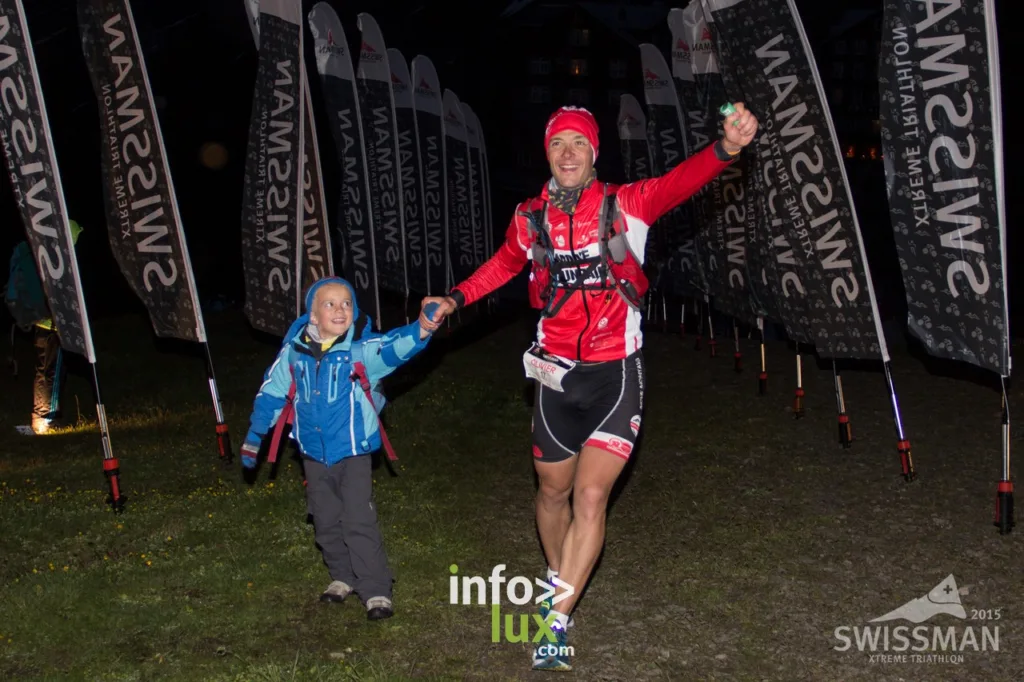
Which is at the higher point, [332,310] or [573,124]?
[573,124]

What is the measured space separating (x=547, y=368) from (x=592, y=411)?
0.34 metres

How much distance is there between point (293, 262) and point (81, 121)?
25.9 meters

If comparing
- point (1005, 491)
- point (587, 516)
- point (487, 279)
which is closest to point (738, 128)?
point (487, 279)

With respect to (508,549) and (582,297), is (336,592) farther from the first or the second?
(582,297)

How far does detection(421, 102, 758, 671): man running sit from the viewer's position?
5840mm

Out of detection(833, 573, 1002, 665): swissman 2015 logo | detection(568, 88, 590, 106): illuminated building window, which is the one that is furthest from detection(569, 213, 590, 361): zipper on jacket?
detection(568, 88, 590, 106): illuminated building window

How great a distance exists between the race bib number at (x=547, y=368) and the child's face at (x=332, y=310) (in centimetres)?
111

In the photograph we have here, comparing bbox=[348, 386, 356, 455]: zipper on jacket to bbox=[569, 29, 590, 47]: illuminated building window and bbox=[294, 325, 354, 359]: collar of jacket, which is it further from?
bbox=[569, 29, 590, 47]: illuminated building window

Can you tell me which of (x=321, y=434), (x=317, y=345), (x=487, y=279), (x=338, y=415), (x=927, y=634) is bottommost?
(x=927, y=634)

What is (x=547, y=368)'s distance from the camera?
6.06m

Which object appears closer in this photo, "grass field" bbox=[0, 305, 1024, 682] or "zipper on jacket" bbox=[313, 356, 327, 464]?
"grass field" bbox=[0, 305, 1024, 682]

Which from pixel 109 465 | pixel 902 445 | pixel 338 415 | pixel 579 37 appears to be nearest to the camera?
pixel 338 415

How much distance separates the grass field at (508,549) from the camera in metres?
6.05

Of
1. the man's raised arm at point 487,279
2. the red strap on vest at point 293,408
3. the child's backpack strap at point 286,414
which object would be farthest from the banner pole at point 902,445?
the child's backpack strap at point 286,414
